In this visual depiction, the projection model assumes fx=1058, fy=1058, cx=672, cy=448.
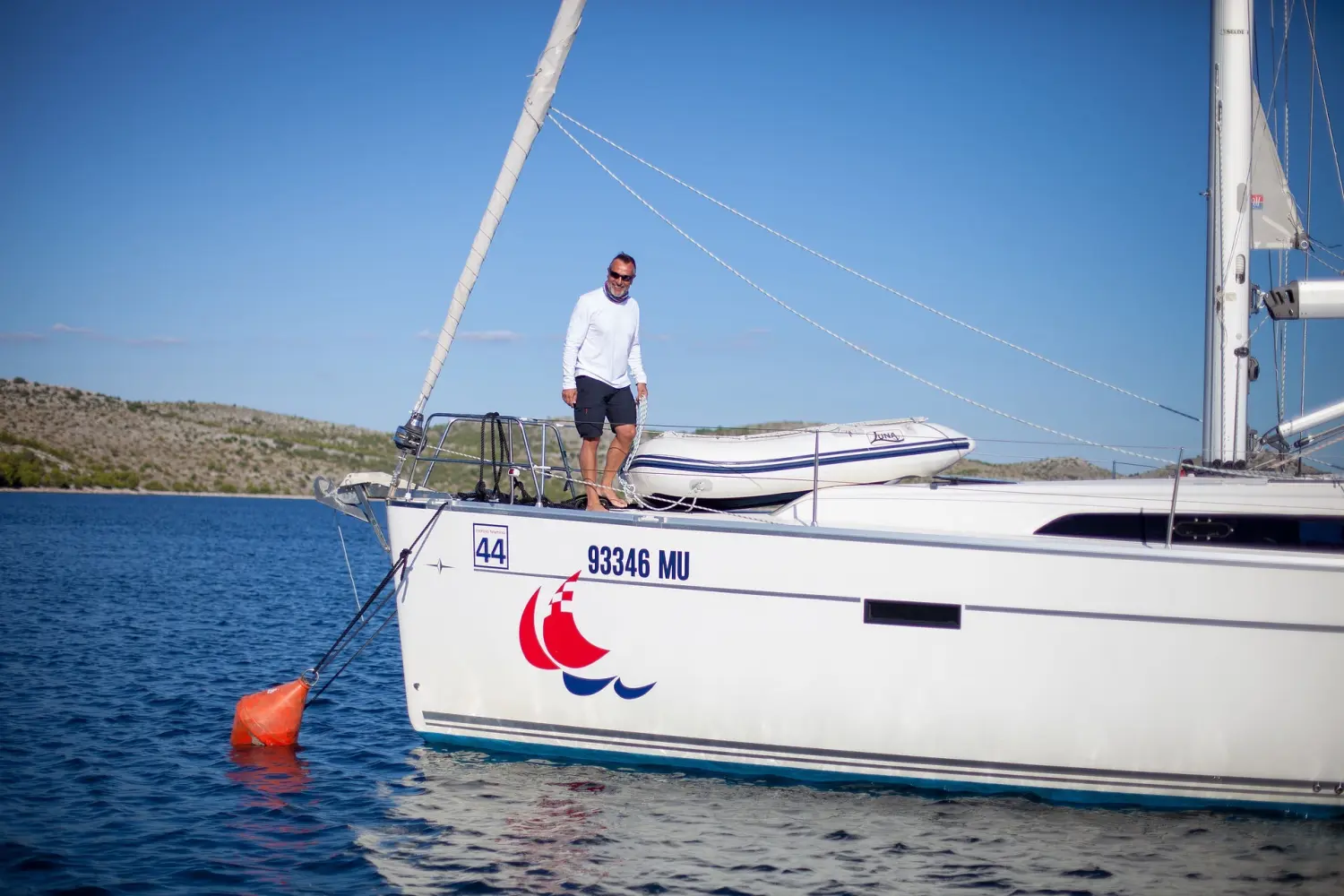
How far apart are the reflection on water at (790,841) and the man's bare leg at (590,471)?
7.23 feet

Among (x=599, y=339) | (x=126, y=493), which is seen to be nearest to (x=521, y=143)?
(x=599, y=339)

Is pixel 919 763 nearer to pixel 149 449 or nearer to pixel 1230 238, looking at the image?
pixel 1230 238

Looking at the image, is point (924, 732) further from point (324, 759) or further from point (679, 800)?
point (324, 759)

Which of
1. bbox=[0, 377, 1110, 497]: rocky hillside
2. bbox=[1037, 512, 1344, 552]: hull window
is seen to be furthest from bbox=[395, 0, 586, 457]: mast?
bbox=[0, 377, 1110, 497]: rocky hillside

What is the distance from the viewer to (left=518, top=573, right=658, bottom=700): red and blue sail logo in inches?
334

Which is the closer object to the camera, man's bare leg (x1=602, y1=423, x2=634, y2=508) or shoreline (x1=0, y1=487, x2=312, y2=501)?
man's bare leg (x1=602, y1=423, x2=634, y2=508)

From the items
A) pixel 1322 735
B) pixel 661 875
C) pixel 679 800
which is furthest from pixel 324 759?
pixel 1322 735

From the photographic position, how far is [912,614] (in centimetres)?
795

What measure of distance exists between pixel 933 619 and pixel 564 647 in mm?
2910

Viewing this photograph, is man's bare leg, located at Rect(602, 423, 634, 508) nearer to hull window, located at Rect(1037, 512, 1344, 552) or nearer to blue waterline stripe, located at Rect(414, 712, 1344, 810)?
blue waterline stripe, located at Rect(414, 712, 1344, 810)

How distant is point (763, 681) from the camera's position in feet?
26.9

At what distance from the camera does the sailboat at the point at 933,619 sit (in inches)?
304

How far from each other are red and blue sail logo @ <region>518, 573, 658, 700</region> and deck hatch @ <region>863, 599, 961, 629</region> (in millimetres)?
1871

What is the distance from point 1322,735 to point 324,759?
8.09m
